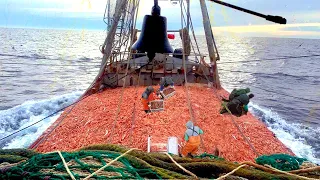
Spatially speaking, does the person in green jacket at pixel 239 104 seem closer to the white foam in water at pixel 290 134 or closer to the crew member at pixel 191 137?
the crew member at pixel 191 137

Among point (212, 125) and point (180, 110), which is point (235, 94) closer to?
point (212, 125)

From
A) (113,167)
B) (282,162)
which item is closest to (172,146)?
(282,162)

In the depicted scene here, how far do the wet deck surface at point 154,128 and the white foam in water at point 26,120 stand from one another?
2189 millimetres

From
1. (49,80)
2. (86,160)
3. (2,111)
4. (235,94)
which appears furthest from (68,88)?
(86,160)

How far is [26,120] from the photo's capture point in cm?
1711

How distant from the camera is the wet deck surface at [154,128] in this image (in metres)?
9.62

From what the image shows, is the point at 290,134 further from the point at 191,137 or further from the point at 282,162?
the point at 282,162

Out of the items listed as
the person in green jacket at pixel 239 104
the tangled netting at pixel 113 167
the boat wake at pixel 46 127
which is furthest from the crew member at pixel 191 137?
the boat wake at pixel 46 127

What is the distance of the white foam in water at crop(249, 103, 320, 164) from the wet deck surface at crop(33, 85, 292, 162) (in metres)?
2.32

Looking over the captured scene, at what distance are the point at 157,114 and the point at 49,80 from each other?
25.8m

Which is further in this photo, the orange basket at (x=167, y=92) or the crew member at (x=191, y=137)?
the orange basket at (x=167, y=92)

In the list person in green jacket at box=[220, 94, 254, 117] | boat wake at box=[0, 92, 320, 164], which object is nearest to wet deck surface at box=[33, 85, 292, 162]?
person in green jacket at box=[220, 94, 254, 117]

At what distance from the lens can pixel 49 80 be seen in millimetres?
34500

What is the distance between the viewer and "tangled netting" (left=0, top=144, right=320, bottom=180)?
2400mm
